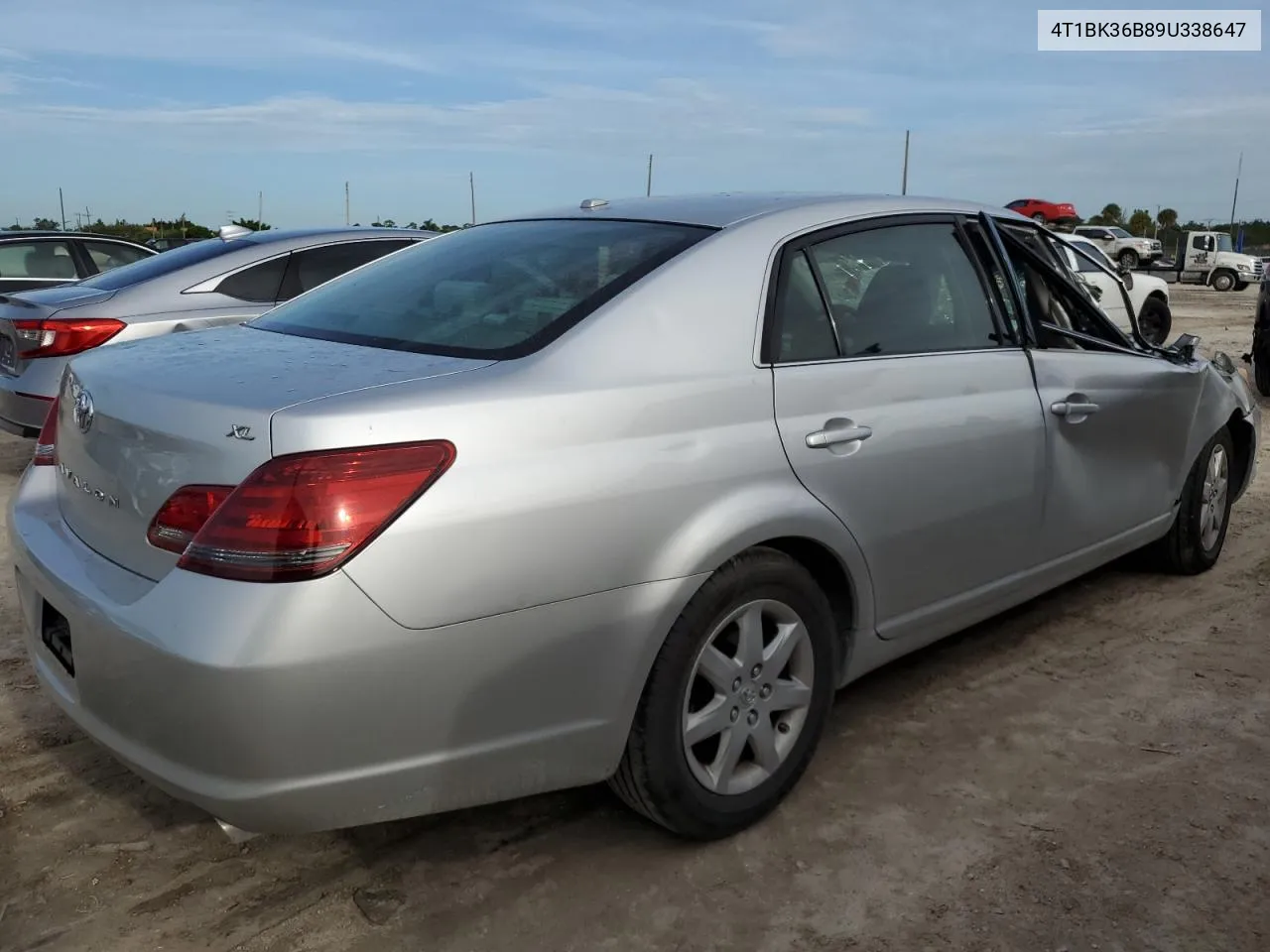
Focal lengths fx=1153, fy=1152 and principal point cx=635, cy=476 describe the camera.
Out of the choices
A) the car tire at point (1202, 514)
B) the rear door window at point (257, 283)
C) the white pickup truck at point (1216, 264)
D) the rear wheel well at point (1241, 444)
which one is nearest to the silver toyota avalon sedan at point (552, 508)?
the car tire at point (1202, 514)

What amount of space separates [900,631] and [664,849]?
938mm

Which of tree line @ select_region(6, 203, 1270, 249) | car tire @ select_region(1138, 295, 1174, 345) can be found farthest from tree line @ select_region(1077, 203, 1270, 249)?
car tire @ select_region(1138, 295, 1174, 345)

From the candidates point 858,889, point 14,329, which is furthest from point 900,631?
point 14,329

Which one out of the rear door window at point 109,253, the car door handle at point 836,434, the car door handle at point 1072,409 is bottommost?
the car door handle at point 1072,409

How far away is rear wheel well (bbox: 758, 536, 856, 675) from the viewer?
2836 millimetres

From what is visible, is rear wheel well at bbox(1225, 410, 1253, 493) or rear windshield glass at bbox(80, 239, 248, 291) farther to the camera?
rear windshield glass at bbox(80, 239, 248, 291)

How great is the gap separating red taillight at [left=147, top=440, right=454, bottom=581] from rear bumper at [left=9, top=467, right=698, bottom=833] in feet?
0.13

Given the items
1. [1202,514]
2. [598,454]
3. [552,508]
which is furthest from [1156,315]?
[552,508]

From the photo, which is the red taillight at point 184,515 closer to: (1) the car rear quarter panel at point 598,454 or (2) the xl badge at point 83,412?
(1) the car rear quarter panel at point 598,454

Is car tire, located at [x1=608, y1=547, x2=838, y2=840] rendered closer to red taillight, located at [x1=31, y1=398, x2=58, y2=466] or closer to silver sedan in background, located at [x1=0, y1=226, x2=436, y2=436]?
red taillight, located at [x1=31, y1=398, x2=58, y2=466]

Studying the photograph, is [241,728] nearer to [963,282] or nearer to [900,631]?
[900,631]

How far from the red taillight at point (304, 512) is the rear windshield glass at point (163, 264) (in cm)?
476

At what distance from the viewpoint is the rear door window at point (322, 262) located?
21.8 feet

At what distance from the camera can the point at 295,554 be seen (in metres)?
2.05
